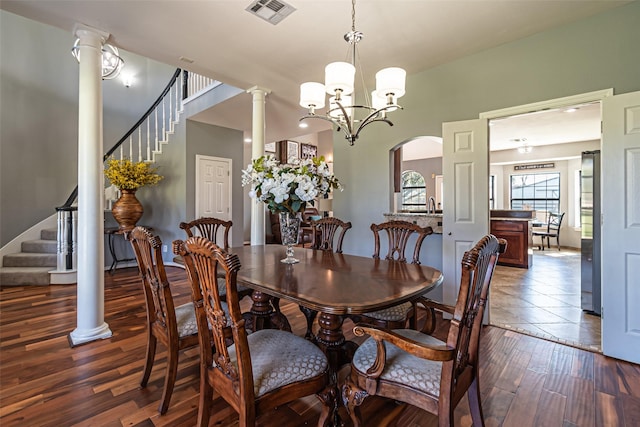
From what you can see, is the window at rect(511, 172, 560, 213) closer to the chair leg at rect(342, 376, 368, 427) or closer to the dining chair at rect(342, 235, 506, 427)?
the dining chair at rect(342, 235, 506, 427)

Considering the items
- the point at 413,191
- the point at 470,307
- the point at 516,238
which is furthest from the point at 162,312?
the point at 413,191

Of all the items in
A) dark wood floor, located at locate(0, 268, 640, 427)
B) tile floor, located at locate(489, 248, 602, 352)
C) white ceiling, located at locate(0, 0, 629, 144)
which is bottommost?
dark wood floor, located at locate(0, 268, 640, 427)

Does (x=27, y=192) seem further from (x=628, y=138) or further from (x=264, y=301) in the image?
(x=628, y=138)

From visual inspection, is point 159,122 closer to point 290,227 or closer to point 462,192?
point 290,227

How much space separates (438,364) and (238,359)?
2.79ft

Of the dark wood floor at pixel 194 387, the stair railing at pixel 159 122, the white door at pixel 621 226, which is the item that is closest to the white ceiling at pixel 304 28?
the white door at pixel 621 226

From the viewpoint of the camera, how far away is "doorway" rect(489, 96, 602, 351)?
3.00m

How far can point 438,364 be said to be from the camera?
1.33m

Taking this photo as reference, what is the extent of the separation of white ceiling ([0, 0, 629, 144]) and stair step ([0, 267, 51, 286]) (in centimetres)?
343

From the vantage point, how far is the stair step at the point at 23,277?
4.22 m

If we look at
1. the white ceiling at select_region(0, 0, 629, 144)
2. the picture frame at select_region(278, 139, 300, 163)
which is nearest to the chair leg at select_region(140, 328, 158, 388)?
the white ceiling at select_region(0, 0, 629, 144)

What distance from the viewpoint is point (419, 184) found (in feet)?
36.5

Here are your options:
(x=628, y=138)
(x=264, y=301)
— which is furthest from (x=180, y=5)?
(x=628, y=138)

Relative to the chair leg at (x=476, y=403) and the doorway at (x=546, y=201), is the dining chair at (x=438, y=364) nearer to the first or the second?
the chair leg at (x=476, y=403)
